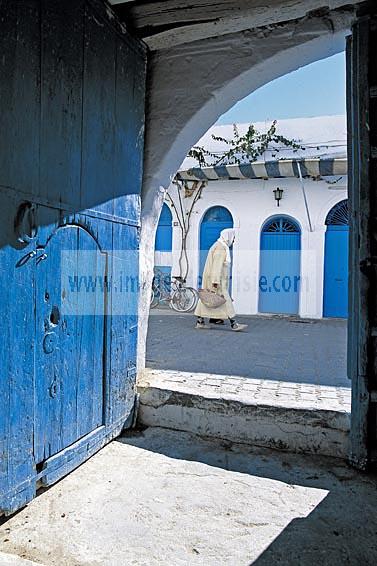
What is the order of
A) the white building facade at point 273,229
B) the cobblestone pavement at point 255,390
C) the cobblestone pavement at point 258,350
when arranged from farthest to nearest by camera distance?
the white building facade at point 273,229
the cobblestone pavement at point 258,350
the cobblestone pavement at point 255,390

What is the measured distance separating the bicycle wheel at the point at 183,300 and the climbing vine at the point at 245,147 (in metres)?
3.15

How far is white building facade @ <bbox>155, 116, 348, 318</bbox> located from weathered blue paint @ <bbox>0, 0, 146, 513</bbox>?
7.64 metres

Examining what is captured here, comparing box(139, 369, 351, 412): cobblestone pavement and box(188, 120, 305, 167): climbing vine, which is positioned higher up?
box(188, 120, 305, 167): climbing vine

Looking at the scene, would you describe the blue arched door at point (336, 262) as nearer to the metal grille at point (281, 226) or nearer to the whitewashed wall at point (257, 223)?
the whitewashed wall at point (257, 223)

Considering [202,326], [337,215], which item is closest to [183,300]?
[202,326]

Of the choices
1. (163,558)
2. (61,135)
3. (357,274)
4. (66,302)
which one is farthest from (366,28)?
(163,558)

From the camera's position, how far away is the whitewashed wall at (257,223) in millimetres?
10641

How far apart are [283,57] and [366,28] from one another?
56cm

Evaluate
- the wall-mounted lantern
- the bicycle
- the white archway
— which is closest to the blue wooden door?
the white archway

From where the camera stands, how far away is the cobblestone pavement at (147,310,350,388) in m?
4.58

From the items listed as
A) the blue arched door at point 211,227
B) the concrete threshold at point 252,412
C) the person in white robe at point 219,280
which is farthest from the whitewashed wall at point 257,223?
the concrete threshold at point 252,412

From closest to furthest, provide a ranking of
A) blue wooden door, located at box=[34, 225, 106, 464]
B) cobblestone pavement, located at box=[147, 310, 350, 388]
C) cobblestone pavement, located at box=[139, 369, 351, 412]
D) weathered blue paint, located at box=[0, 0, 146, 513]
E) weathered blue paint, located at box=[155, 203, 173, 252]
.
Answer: weathered blue paint, located at box=[0, 0, 146, 513] < blue wooden door, located at box=[34, 225, 106, 464] < cobblestone pavement, located at box=[139, 369, 351, 412] < cobblestone pavement, located at box=[147, 310, 350, 388] < weathered blue paint, located at box=[155, 203, 173, 252]

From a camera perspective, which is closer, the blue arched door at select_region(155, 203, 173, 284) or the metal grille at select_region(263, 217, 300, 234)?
the metal grille at select_region(263, 217, 300, 234)

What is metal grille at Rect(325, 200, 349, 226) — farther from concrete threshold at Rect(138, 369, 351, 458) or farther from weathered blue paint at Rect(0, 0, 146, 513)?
weathered blue paint at Rect(0, 0, 146, 513)
